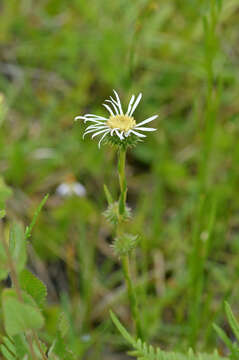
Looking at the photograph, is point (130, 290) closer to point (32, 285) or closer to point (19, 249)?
point (32, 285)

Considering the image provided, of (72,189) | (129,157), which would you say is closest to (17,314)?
(72,189)

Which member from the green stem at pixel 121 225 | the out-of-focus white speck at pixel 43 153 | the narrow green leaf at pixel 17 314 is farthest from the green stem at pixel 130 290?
the out-of-focus white speck at pixel 43 153

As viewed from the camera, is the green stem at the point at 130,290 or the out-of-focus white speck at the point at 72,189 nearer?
the green stem at the point at 130,290

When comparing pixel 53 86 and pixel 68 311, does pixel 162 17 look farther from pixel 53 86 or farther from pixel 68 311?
pixel 68 311

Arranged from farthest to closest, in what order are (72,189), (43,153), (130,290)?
1. (43,153)
2. (72,189)
3. (130,290)

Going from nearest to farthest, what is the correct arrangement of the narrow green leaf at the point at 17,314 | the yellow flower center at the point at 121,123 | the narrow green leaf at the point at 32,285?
the narrow green leaf at the point at 17,314
the narrow green leaf at the point at 32,285
the yellow flower center at the point at 121,123

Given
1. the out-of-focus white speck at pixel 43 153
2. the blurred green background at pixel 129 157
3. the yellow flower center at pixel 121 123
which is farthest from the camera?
the out-of-focus white speck at pixel 43 153

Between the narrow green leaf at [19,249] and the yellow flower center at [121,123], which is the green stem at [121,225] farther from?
the narrow green leaf at [19,249]
